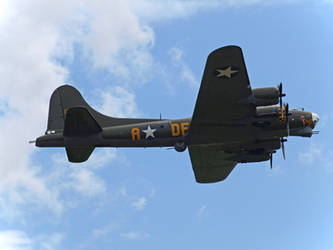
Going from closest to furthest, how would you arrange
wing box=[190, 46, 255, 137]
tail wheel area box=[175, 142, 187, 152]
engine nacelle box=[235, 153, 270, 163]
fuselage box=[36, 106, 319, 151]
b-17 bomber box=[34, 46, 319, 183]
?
1. wing box=[190, 46, 255, 137]
2. b-17 bomber box=[34, 46, 319, 183]
3. fuselage box=[36, 106, 319, 151]
4. tail wheel area box=[175, 142, 187, 152]
5. engine nacelle box=[235, 153, 270, 163]

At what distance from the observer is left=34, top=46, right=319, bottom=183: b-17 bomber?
26.7 m

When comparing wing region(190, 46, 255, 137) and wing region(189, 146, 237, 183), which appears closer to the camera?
wing region(190, 46, 255, 137)

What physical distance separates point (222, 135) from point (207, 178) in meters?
6.90

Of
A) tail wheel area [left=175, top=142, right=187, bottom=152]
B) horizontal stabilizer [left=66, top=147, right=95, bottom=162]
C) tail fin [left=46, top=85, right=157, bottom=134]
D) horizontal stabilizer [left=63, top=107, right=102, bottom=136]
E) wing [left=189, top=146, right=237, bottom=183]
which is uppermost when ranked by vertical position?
tail fin [left=46, top=85, right=157, bottom=134]

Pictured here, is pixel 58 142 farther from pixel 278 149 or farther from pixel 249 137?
pixel 278 149

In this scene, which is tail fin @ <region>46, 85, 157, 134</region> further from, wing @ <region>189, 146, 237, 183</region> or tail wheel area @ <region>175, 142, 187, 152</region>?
wing @ <region>189, 146, 237, 183</region>

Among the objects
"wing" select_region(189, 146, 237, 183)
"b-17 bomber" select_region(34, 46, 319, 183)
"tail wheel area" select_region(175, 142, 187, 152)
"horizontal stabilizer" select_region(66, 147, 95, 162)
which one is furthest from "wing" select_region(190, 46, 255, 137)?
"horizontal stabilizer" select_region(66, 147, 95, 162)

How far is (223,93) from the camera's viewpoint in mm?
26922

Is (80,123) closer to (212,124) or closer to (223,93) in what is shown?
(212,124)

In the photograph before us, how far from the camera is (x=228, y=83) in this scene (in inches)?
1040

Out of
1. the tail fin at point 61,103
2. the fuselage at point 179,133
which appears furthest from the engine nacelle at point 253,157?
the tail fin at point 61,103

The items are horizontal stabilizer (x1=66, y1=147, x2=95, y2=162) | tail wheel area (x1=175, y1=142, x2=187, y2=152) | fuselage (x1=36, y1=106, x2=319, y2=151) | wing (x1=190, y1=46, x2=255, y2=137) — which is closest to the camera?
wing (x1=190, y1=46, x2=255, y2=137)

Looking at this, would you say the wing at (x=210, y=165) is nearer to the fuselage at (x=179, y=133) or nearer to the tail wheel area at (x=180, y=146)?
the tail wheel area at (x=180, y=146)

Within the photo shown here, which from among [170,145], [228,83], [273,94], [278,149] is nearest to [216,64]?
[228,83]
